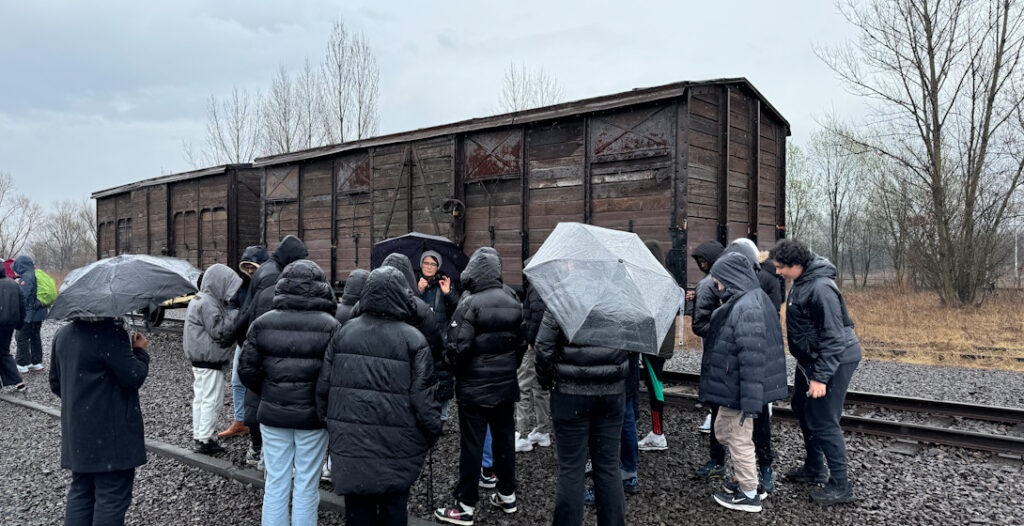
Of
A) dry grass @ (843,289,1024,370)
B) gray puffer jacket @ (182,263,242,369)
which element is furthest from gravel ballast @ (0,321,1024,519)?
dry grass @ (843,289,1024,370)

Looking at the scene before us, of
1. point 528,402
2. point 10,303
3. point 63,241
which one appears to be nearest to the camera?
point 528,402

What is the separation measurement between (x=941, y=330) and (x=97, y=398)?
1560 centimetres

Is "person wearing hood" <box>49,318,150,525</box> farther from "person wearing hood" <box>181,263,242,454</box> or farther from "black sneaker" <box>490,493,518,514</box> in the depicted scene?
"black sneaker" <box>490,493,518,514</box>

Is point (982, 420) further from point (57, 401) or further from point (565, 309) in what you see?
point (57, 401)

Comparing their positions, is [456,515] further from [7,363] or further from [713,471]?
[7,363]

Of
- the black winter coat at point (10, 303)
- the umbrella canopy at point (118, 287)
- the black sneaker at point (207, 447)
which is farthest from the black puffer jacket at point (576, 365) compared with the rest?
the black winter coat at point (10, 303)

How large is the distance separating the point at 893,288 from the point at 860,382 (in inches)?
611

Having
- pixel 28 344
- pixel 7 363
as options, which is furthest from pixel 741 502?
pixel 28 344

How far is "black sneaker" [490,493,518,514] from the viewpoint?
3.97 meters

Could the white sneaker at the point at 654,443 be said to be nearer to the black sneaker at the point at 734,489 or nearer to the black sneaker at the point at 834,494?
the black sneaker at the point at 734,489

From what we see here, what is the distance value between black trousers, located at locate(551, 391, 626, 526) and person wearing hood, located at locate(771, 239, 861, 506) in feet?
5.35

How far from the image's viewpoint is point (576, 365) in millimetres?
3219

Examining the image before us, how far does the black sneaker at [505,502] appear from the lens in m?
3.97

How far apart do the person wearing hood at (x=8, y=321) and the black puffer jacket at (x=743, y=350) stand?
902 centimetres
